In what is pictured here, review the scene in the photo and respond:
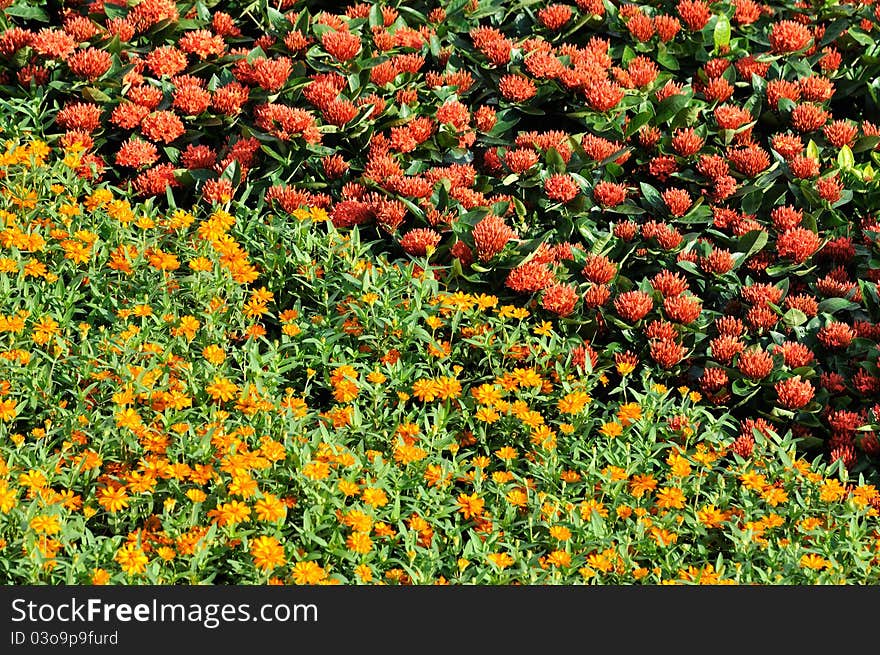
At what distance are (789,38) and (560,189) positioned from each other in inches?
47.8

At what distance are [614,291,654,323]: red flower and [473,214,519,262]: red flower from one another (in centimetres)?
42

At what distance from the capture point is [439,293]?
3764mm

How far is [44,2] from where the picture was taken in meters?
4.78

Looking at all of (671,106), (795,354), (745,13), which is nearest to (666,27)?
(745,13)

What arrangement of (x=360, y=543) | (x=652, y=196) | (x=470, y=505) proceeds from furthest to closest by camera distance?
(x=652, y=196) → (x=470, y=505) → (x=360, y=543)

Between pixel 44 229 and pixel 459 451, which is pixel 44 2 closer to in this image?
pixel 44 229

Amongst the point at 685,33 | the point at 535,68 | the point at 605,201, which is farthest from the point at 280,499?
the point at 685,33

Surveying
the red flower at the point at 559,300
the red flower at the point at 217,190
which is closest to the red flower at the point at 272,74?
the red flower at the point at 217,190

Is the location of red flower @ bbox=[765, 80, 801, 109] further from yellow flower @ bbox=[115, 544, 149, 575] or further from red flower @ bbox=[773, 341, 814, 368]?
yellow flower @ bbox=[115, 544, 149, 575]

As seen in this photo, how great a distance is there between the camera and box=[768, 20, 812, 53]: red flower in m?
4.58

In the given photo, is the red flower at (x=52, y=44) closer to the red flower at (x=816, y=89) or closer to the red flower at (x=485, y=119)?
the red flower at (x=485, y=119)

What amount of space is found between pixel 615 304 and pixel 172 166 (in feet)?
5.60

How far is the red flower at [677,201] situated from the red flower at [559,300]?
570 millimetres

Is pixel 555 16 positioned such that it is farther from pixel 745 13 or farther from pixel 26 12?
pixel 26 12
